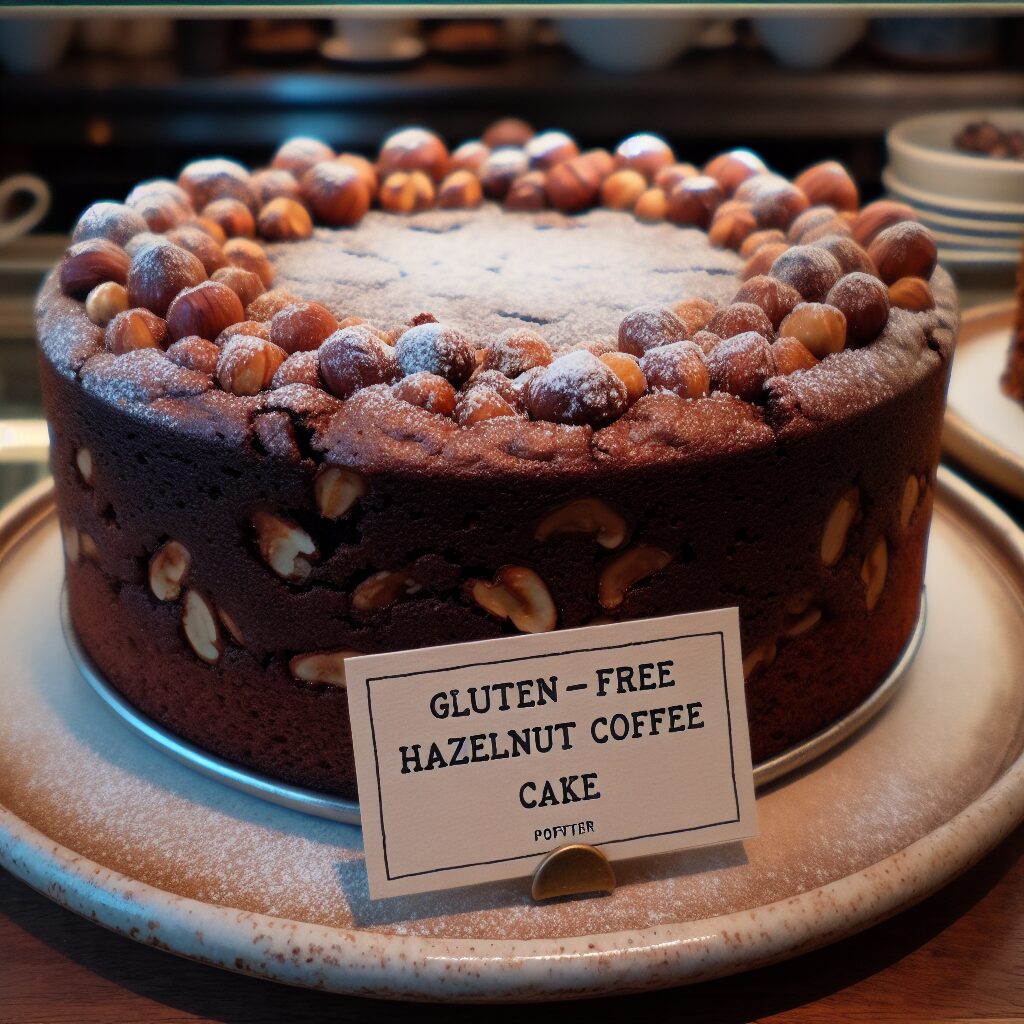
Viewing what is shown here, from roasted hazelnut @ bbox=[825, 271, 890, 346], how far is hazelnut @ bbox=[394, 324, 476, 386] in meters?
0.29

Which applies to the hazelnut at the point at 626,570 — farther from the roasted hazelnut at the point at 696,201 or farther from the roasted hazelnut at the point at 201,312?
the roasted hazelnut at the point at 696,201

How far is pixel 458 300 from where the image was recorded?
3.74 feet

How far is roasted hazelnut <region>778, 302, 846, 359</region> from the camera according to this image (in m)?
0.93

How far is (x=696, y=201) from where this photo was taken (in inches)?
53.1

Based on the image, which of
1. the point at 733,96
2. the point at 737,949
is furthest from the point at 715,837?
the point at 733,96

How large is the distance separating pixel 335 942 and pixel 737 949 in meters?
0.25

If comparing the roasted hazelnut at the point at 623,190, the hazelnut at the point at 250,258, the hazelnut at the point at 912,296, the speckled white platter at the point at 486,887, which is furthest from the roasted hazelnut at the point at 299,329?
the roasted hazelnut at the point at 623,190

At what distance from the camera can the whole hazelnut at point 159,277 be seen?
3.24 feet

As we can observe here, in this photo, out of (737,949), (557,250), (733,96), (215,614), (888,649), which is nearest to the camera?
(737,949)

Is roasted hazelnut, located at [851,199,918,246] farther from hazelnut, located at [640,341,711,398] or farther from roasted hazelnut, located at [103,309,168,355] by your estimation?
roasted hazelnut, located at [103,309,168,355]

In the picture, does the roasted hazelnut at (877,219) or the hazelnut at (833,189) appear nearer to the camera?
the roasted hazelnut at (877,219)

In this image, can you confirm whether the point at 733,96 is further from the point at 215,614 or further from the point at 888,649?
the point at 215,614

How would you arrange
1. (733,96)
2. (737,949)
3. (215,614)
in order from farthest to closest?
(733,96)
(215,614)
(737,949)

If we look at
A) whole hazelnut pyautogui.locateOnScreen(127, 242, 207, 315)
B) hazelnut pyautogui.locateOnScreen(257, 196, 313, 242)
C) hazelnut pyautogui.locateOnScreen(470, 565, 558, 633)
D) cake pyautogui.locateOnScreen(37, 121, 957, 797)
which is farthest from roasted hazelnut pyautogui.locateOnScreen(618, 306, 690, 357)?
hazelnut pyautogui.locateOnScreen(257, 196, 313, 242)
